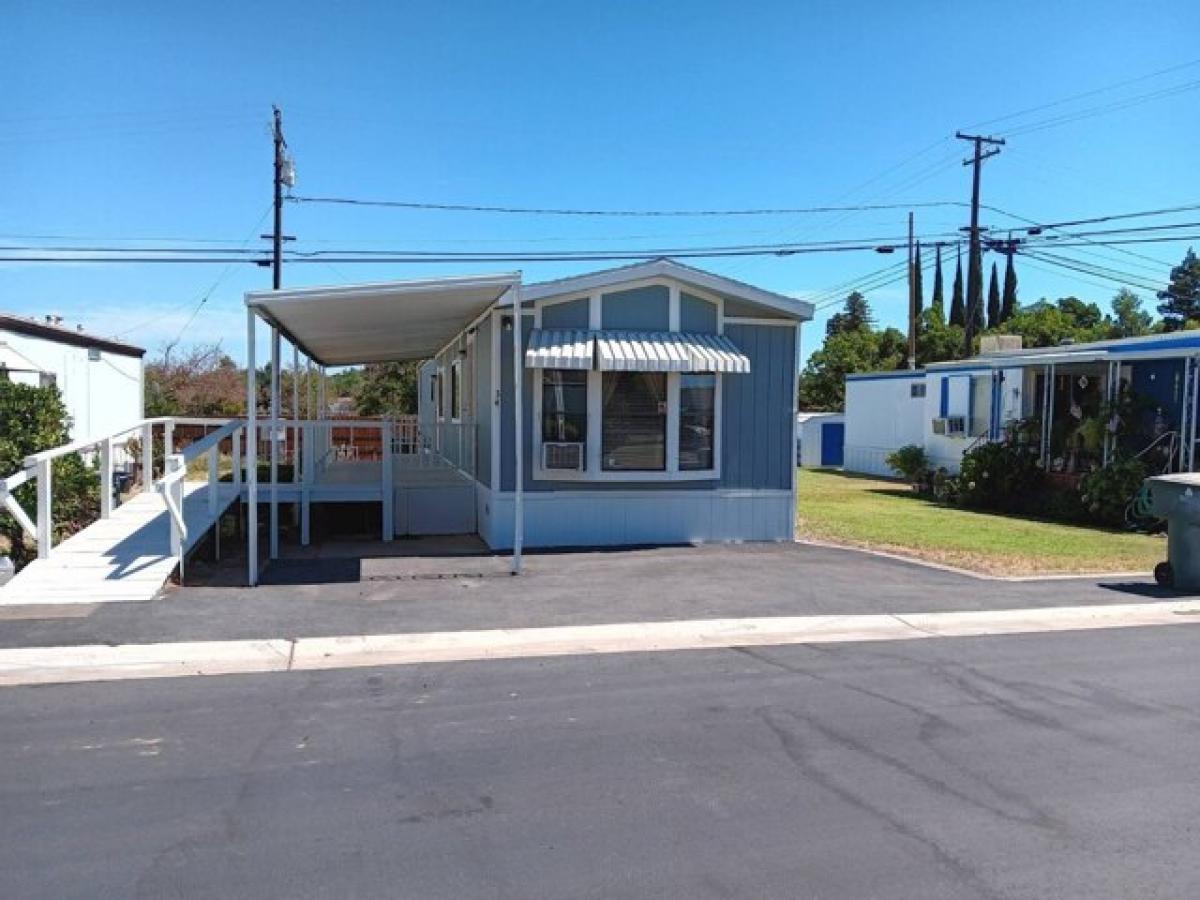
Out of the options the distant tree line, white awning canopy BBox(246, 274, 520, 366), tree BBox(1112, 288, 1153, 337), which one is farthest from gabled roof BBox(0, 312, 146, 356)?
tree BBox(1112, 288, 1153, 337)

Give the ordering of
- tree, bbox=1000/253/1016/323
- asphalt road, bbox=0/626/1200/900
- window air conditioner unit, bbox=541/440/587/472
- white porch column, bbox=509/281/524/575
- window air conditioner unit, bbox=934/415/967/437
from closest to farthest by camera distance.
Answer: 1. asphalt road, bbox=0/626/1200/900
2. white porch column, bbox=509/281/524/575
3. window air conditioner unit, bbox=541/440/587/472
4. window air conditioner unit, bbox=934/415/967/437
5. tree, bbox=1000/253/1016/323

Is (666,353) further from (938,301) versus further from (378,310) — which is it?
(938,301)

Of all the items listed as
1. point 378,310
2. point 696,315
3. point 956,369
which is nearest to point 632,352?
point 696,315

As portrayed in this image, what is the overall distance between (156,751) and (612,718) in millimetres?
2423

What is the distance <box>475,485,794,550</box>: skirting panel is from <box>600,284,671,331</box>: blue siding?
2.11 meters

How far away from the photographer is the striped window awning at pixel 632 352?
1104 centimetres

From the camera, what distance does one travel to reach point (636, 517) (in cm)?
1205

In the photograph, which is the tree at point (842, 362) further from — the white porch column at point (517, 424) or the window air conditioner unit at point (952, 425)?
the white porch column at point (517, 424)

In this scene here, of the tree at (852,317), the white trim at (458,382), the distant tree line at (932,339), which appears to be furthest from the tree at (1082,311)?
the white trim at (458,382)

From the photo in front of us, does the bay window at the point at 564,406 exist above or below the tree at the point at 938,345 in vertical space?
below

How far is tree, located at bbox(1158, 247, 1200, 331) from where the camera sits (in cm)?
6919

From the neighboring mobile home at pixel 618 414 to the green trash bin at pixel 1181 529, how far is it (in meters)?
4.25

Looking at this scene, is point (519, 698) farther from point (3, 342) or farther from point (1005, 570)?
point (3, 342)

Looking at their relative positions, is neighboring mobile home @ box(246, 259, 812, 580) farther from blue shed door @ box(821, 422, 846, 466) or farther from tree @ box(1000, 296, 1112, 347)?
tree @ box(1000, 296, 1112, 347)
